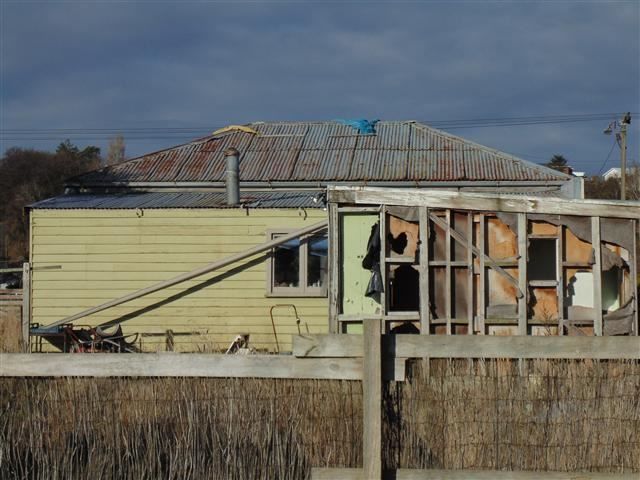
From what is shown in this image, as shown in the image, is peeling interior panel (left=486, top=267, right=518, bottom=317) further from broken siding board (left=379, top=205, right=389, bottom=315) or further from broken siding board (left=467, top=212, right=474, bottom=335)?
broken siding board (left=379, top=205, right=389, bottom=315)

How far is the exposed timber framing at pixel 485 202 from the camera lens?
12.0 metres

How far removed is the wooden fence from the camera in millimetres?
5543

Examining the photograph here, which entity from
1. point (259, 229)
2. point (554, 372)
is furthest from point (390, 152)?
point (554, 372)

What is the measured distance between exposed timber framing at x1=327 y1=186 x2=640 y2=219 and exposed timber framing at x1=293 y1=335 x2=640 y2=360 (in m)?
6.56

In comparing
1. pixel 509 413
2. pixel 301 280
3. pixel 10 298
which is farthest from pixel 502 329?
pixel 10 298

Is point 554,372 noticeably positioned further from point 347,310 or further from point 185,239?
point 185,239

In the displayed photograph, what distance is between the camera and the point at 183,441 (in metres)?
5.96

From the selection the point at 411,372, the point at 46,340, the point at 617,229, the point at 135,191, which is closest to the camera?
the point at 411,372

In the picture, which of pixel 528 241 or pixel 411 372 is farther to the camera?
pixel 528 241

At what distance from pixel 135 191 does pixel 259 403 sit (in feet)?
51.1

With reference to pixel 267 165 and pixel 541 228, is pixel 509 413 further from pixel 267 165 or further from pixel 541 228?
pixel 267 165

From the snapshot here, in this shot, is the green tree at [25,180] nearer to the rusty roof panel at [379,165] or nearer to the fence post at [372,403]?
the rusty roof panel at [379,165]

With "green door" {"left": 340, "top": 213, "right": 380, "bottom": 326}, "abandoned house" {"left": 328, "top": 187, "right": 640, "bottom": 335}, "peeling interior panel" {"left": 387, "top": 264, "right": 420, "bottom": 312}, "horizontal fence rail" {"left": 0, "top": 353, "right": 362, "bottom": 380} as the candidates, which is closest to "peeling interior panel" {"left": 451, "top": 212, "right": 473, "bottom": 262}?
"abandoned house" {"left": 328, "top": 187, "right": 640, "bottom": 335}

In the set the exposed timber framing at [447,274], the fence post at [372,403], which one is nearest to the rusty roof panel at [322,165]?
the exposed timber framing at [447,274]
